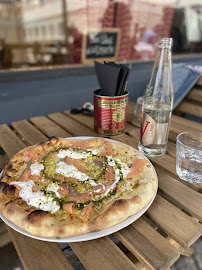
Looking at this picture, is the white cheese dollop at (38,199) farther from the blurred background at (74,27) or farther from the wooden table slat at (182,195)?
the blurred background at (74,27)

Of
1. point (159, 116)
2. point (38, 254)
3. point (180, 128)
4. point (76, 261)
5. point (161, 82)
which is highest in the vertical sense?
point (161, 82)

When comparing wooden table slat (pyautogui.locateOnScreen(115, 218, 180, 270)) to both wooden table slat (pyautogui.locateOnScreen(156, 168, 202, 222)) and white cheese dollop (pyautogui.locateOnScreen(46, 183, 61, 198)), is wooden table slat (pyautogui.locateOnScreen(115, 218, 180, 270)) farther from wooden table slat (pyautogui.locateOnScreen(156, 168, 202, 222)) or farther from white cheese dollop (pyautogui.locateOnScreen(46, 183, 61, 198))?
white cheese dollop (pyautogui.locateOnScreen(46, 183, 61, 198))

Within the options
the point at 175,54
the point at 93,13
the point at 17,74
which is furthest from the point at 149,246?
the point at 175,54

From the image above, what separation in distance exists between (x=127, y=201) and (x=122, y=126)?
0.80 metres

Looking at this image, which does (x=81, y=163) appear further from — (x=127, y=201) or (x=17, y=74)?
(x=17, y=74)

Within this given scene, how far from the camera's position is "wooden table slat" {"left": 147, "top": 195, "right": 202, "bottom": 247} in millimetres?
925

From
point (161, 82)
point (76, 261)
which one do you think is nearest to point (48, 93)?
point (161, 82)

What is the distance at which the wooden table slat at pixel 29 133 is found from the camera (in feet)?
5.67

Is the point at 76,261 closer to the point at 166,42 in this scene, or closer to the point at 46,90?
the point at 166,42

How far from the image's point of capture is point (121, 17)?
471 centimetres

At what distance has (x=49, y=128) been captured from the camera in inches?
76.4

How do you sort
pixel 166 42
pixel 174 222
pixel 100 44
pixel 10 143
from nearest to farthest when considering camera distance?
pixel 174 222
pixel 166 42
pixel 10 143
pixel 100 44

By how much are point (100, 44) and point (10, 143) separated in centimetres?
360

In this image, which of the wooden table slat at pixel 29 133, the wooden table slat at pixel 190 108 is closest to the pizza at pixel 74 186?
the wooden table slat at pixel 29 133
